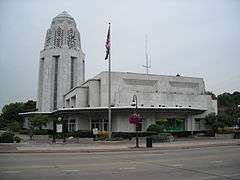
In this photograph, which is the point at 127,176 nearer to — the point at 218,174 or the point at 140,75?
the point at 218,174

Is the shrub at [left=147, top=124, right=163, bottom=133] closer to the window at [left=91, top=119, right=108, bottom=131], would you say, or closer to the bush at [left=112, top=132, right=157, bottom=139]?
the bush at [left=112, top=132, right=157, bottom=139]

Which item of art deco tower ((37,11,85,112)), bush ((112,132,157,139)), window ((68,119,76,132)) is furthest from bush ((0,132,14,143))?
art deco tower ((37,11,85,112))

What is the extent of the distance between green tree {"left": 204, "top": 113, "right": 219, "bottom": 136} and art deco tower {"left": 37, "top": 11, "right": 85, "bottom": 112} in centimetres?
5292

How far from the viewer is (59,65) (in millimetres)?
107812

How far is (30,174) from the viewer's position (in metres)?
13.3

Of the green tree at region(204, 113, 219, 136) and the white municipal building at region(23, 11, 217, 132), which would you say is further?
the green tree at region(204, 113, 219, 136)

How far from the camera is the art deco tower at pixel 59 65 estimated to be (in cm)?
10725

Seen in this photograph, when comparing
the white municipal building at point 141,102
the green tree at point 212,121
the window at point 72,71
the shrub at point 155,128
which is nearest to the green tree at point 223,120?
the green tree at point 212,121

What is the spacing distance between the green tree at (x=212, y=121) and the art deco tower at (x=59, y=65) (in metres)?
52.9

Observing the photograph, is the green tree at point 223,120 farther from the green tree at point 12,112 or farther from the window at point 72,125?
the green tree at point 12,112

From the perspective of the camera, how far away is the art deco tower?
107 m

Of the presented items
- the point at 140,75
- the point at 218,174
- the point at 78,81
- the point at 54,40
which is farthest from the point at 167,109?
the point at 54,40

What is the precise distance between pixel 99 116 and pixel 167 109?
40.0ft

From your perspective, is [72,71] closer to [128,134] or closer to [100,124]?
[100,124]
